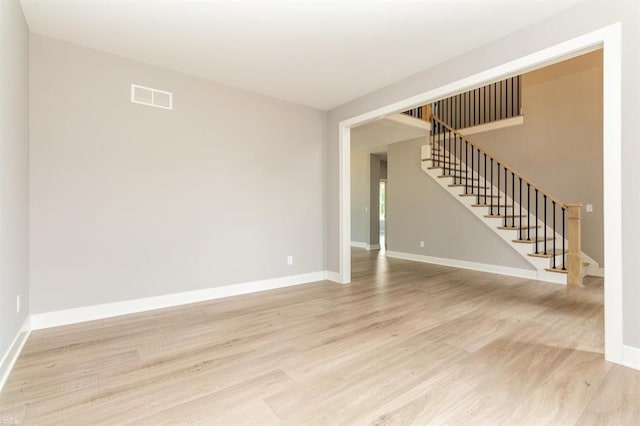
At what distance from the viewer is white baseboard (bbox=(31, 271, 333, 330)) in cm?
287

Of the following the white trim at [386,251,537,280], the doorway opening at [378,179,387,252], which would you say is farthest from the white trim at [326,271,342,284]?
the doorway opening at [378,179,387,252]

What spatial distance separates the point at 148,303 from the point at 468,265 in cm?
539

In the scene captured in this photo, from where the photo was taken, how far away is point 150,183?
3.37 metres

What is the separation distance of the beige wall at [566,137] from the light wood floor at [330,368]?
7.54 ft

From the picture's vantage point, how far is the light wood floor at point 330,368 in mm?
1658

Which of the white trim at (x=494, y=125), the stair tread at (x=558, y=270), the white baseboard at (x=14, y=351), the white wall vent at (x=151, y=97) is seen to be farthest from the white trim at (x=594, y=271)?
the white baseboard at (x=14, y=351)

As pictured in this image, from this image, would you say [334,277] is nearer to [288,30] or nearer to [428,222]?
[428,222]

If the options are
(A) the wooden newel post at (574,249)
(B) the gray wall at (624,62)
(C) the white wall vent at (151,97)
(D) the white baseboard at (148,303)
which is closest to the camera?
(B) the gray wall at (624,62)

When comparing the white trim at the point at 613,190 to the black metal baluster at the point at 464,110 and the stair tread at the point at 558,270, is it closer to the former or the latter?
the stair tread at the point at 558,270

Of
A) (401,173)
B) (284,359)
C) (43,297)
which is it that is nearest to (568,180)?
(401,173)

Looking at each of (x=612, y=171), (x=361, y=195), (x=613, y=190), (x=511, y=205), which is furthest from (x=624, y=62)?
(x=361, y=195)

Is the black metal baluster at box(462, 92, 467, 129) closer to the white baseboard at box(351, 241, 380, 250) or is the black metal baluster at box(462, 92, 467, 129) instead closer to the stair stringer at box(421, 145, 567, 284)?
the stair stringer at box(421, 145, 567, 284)

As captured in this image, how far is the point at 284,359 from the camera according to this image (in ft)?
7.44

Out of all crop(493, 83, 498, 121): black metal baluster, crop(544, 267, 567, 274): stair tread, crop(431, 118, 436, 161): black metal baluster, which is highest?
crop(493, 83, 498, 121): black metal baluster
